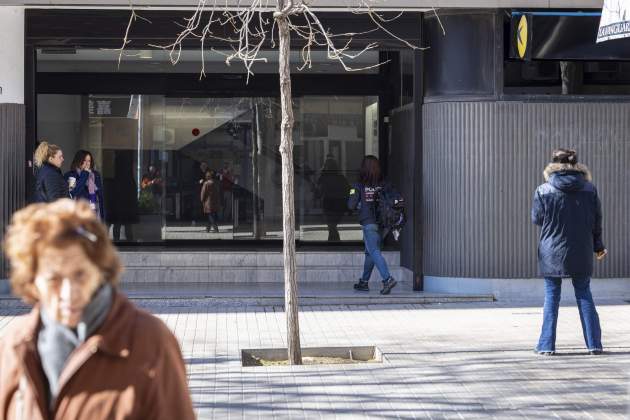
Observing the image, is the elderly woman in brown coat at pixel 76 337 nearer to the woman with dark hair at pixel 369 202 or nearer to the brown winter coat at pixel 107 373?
the brown winter coat at pixel 107 373

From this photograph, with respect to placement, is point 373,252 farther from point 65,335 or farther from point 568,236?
point 65,335

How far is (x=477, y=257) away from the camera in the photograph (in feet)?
45.4

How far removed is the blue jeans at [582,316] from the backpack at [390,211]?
13.6 feet

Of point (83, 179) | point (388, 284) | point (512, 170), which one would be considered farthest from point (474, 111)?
point (83, 179)

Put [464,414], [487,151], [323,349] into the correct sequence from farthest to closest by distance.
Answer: [487,151], [323,349], [464,414]

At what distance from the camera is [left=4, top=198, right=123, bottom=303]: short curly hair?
9.90ft

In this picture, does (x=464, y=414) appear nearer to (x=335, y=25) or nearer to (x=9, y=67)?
(x=335, y=25)

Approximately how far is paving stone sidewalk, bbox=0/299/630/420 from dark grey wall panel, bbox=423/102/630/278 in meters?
0.99

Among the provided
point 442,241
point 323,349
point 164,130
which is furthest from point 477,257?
point 164,130

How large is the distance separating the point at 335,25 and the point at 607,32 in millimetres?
5264

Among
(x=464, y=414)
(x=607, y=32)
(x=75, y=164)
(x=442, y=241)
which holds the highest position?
(x=607, y=32)

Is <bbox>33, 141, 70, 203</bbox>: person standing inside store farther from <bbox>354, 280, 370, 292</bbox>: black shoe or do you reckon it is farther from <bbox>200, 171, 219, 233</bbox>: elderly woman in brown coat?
<bbox>200, 171, 219, 233</bbox>: elderly woman in brown coat

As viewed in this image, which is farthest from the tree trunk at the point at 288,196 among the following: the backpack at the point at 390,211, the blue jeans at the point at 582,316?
the backpack at the point at 390,211

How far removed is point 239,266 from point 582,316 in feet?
21.5
